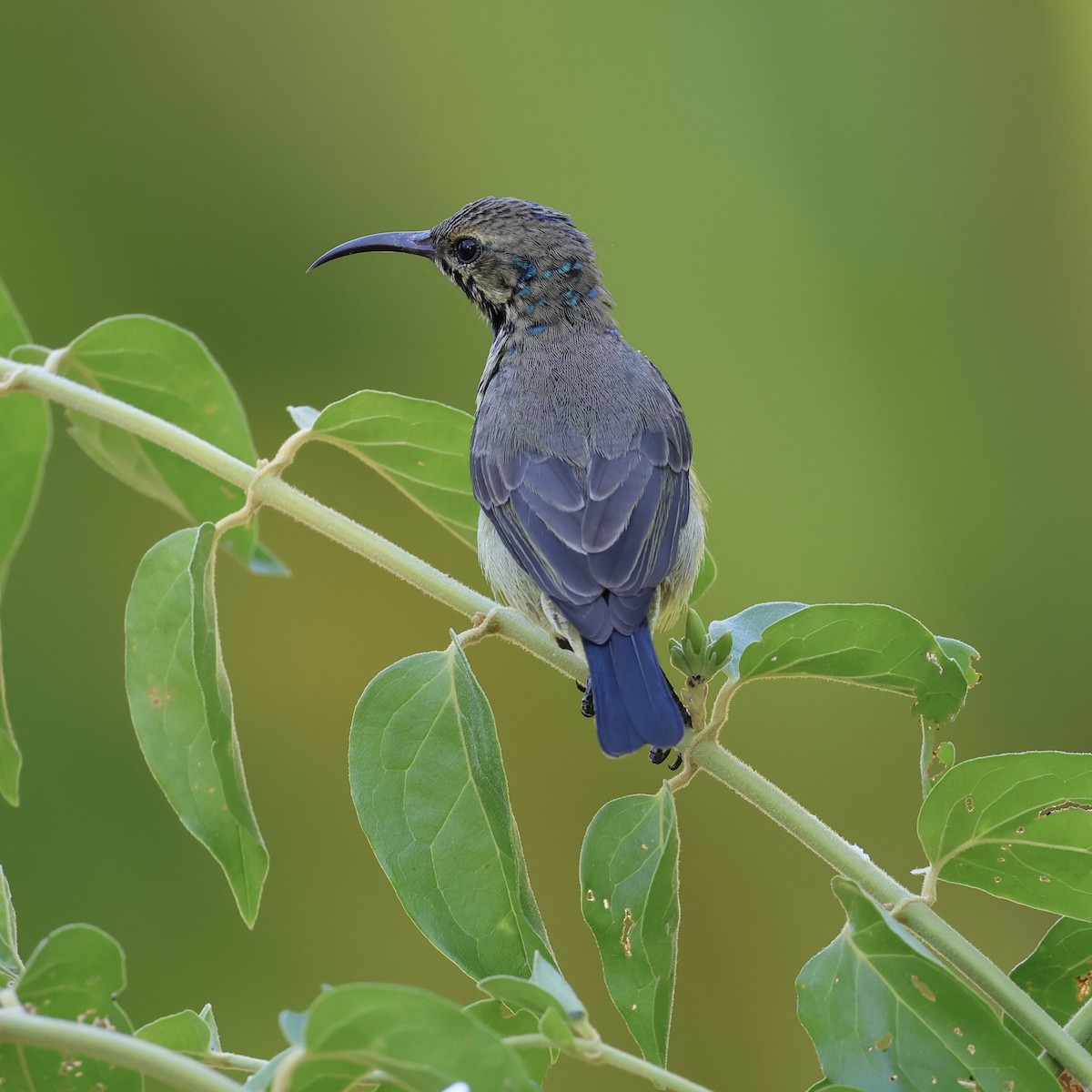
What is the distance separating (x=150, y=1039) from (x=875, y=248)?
3952 mm

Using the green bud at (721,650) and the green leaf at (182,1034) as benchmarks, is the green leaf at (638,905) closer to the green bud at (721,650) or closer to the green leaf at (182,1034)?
the green bud at (721,650)

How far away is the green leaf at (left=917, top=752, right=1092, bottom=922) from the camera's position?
1236 millimetres

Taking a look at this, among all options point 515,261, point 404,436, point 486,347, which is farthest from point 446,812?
point 486,347

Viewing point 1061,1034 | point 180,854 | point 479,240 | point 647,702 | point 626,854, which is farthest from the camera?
point 180,854

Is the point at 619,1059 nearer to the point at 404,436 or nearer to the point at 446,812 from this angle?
the point at 446,812

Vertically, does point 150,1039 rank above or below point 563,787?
above

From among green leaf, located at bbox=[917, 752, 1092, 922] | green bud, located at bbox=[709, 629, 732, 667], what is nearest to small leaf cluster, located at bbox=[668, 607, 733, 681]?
green bud, located at bbox=[709, 629, 732, 667]

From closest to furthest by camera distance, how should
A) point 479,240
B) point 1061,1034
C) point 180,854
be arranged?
point 1061,1034
point 479,240
point 180,854

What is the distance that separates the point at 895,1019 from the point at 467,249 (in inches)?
73.8

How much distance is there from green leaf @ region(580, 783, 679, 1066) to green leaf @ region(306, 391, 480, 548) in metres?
0.54

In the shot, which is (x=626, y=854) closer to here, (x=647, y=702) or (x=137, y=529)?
(x=647, y=702)

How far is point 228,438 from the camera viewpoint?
1.74 meters

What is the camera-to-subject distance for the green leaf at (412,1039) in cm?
82

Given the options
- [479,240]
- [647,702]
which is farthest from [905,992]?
[479,240]
